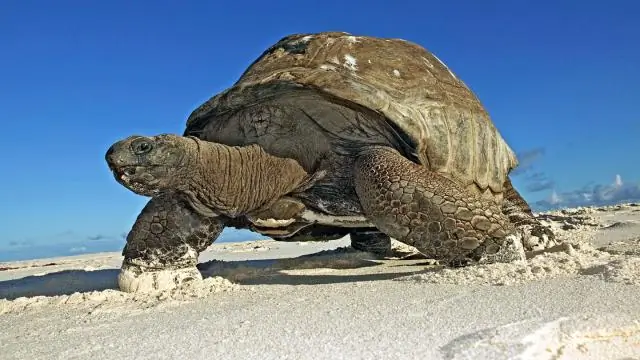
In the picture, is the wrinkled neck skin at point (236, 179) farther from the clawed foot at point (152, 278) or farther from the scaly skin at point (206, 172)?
the clawed foot at point (152, 278)

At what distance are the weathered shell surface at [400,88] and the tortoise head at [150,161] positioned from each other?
0.88 meters

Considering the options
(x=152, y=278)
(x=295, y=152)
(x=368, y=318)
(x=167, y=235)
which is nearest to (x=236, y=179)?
(x=295, y=152)

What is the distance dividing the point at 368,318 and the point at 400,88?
3000 millimetres

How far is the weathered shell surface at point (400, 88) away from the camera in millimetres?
4703

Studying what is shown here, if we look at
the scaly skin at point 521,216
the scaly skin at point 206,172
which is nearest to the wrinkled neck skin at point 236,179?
the scaly skin at point 206,172

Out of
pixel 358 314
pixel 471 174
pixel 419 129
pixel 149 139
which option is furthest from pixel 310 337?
pixel 471 174

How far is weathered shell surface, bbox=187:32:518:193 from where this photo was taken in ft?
15.4

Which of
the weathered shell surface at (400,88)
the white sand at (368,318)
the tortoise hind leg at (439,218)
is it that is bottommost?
the white sand at (368,318)

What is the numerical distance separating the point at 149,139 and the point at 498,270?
2.71 meters

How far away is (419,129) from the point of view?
4.73 meters

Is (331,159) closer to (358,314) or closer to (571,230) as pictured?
A: (358,314)

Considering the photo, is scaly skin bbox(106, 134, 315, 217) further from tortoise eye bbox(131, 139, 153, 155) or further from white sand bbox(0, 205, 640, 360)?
white sand bbox(0, 205, 640, 360)

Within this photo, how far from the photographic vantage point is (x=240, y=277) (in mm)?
4805

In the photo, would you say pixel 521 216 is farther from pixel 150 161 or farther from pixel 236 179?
pixel 150 161
